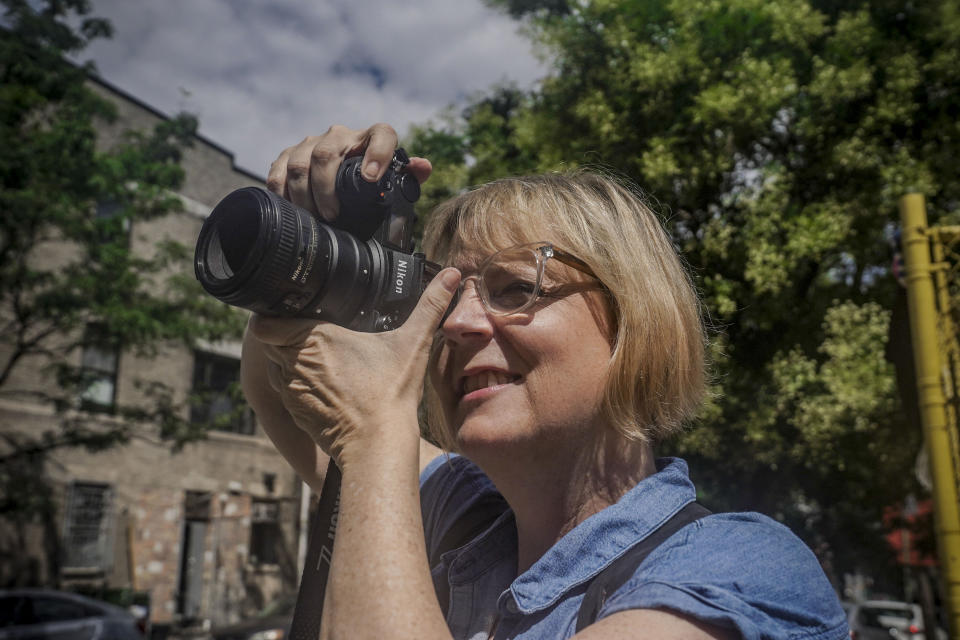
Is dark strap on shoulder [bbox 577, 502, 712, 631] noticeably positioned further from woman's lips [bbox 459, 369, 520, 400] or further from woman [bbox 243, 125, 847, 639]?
woman's lips [bbox 459, 369, 520, 400]

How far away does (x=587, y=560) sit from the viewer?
54.1 inches

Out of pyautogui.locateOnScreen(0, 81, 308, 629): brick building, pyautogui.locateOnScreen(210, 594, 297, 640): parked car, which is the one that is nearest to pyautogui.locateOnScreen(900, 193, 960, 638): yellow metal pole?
pyautogui.locateOnScreen(210, 594, 297, 640): parked car

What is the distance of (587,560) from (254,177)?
884 inches

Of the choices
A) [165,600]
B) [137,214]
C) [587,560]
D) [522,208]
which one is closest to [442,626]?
[587,560]

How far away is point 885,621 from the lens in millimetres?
18234

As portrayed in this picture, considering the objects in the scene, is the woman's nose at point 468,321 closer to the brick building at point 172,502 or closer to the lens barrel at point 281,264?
the lens barrel at point 281,264

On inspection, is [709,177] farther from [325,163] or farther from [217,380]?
[217,380]

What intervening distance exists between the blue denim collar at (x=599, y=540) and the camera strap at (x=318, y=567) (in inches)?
12.0

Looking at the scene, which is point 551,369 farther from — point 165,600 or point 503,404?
point 165,600

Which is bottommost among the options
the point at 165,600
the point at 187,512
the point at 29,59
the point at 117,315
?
the point at 165,600

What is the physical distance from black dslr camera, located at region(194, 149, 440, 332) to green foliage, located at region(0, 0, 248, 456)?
1025 cm

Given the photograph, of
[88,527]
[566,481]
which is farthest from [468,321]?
[88,527]

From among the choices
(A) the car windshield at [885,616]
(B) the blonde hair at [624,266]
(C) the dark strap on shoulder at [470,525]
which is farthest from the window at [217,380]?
(B) the blonde hair at [624,266]

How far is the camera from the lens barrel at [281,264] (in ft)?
4.62
